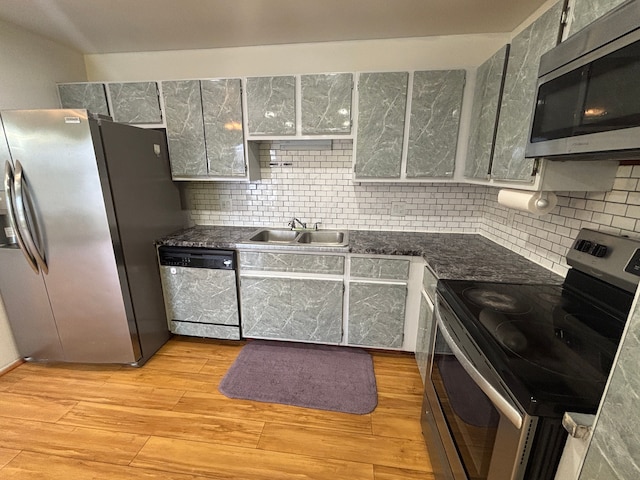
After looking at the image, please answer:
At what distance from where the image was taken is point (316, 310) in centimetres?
223

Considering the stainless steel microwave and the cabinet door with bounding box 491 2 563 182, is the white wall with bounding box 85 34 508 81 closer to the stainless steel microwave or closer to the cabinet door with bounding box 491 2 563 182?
the cabinet door with bounding box 491 2 563 182

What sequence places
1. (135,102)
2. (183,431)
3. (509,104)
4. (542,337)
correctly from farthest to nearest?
(135,102), (183,431), (509,104), (542,337)

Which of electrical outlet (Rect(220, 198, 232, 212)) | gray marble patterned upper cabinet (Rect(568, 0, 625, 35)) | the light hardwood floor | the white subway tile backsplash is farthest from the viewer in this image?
electrical outlet (Rect(220, 198, 232, 212))

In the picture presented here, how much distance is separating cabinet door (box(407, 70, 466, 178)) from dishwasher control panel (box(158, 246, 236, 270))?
5.26 feet

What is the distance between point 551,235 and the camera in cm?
161

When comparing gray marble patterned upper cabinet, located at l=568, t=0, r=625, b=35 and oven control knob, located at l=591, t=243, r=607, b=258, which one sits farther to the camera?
oven control knob, located at l=591, t=243, r=607, b=258

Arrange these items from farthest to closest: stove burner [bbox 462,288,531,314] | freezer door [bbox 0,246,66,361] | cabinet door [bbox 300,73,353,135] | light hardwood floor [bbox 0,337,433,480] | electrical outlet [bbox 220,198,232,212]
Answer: electrical outlet [bbox 220,198,232,212]
cabinet door [bbox 300,73,353,135]
freezer door [bbox 0,246,66,361]
light hardwood floor [bbox 0,337,433,480]
stove burner [bbox 462,288,531,314]

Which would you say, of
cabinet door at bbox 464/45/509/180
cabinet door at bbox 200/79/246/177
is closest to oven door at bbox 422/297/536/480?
cabinet door at bbox 464/45/509/180

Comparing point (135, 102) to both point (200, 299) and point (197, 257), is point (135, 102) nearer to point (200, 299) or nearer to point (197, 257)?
point (197, 257)

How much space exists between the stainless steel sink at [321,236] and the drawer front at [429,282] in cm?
85

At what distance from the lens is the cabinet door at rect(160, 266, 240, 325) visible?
89.7 inches

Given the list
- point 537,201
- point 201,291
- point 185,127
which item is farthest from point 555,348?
point 185,127

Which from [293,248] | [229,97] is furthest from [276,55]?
[293,248]

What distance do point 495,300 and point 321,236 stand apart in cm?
162
